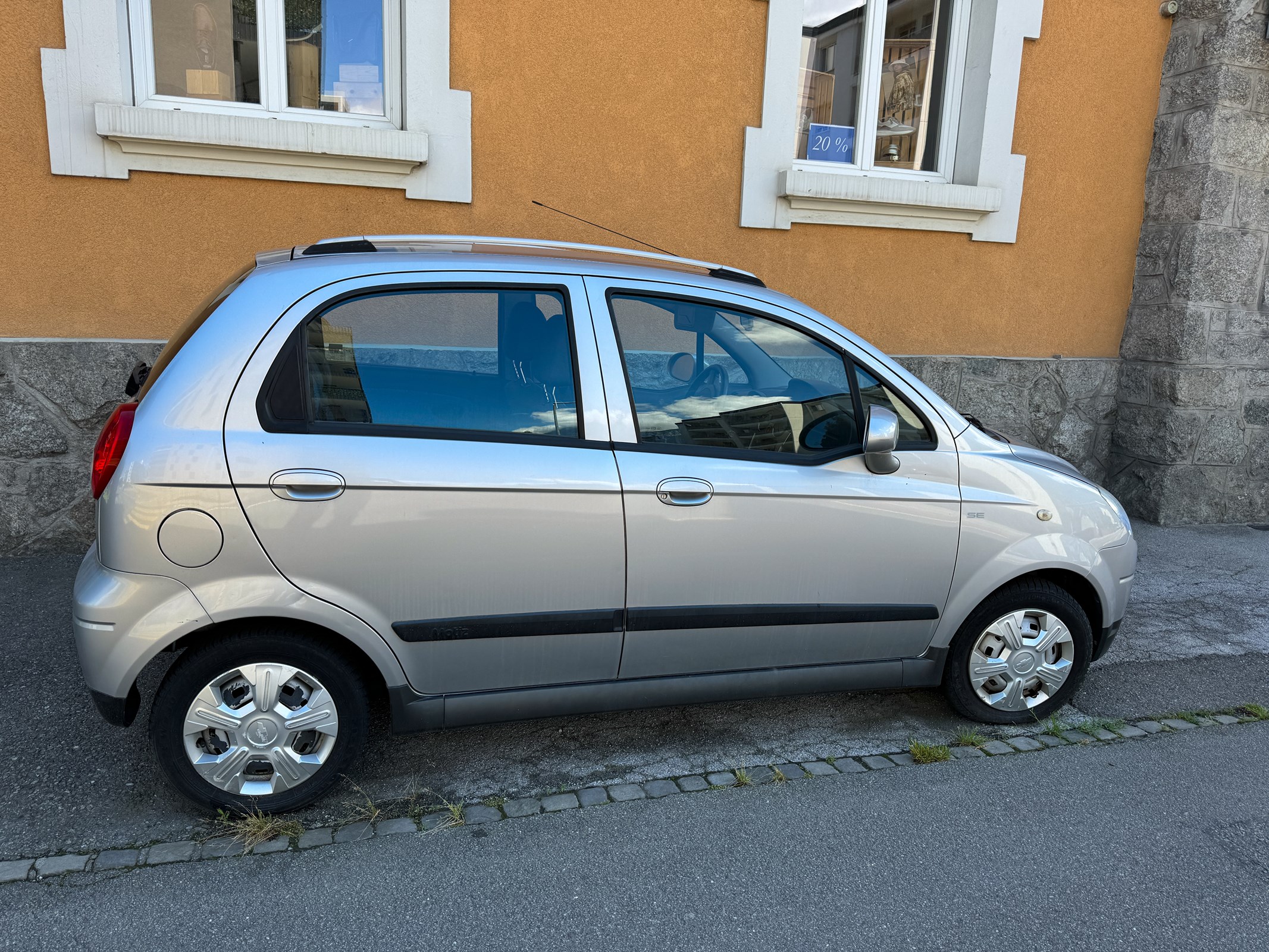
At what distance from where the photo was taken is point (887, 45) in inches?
259

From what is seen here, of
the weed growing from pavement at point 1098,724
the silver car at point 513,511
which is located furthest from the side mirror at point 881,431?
the weed growing from pavement at point 1098,724

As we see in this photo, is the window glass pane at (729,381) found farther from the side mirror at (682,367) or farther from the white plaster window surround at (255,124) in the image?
the white plaster window surround at (255,124)

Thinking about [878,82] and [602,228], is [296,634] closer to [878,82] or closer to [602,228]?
[602,228]

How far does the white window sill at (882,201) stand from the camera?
19.7ft

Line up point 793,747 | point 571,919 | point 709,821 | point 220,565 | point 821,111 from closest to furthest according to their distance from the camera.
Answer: point 571,919
point 220,565
point 709,821
point 793,747
point 821,111

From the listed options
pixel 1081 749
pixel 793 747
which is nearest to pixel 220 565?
pixel 793 747

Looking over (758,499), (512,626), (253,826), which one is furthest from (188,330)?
(758,499)

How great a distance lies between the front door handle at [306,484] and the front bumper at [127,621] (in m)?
0.39

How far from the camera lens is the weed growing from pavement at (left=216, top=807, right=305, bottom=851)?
8.90 feet

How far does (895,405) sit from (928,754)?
128 centimetres

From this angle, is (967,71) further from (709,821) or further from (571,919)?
(571,919)

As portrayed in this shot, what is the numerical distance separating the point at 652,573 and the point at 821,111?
479 cm

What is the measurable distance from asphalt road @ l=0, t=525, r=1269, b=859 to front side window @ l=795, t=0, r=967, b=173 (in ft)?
12.5

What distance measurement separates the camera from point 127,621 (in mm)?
2609
